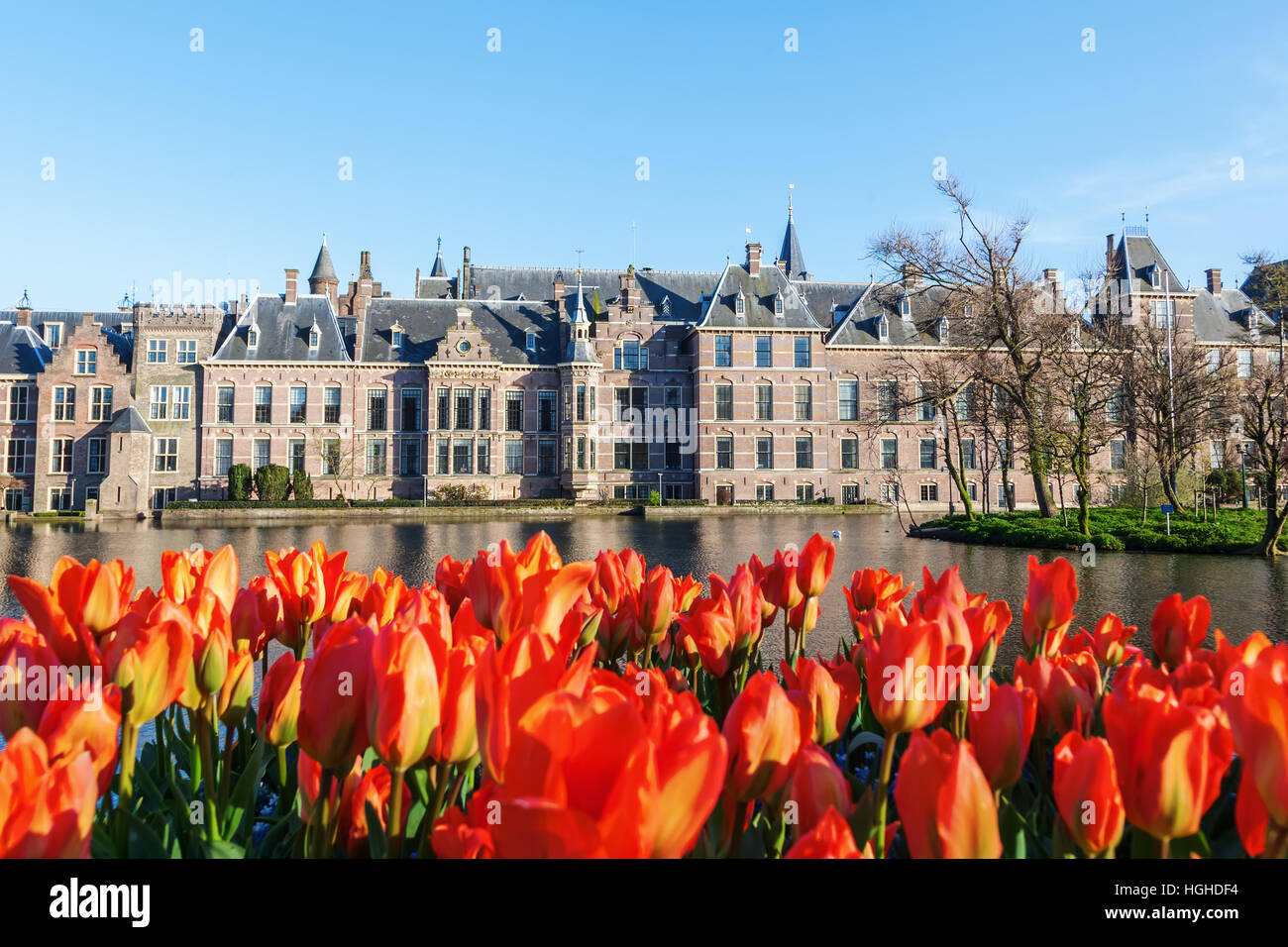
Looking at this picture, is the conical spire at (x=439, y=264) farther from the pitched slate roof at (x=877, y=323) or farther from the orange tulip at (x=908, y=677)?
the orange tulip at (x=908, y=677)

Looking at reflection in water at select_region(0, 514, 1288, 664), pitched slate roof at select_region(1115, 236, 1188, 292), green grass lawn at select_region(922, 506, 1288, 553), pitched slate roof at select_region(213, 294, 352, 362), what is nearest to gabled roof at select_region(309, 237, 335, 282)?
pitched slate roof at select_region(213, 294, 352, 362)

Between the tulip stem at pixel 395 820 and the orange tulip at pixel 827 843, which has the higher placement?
the orange tulip at pixel 827 843

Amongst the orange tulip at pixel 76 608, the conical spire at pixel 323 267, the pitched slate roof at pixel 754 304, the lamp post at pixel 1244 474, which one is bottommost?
the orange tulip at pixel 76 608

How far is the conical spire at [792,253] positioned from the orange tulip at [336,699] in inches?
1912

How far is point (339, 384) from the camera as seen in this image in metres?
37.7

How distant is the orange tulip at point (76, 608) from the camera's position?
5.11 feet

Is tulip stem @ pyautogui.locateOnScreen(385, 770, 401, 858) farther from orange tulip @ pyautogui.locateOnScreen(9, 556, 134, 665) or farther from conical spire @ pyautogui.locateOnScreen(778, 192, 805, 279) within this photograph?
conical spire @ pyautogui.locateOnScreen(778, 192, 805, 279)

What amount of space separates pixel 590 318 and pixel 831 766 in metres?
40.2

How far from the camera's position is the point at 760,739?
40.4 inches

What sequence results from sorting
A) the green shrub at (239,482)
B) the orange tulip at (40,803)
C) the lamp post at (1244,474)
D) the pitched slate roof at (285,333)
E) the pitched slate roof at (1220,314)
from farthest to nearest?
1. the pitched slate roof at (1220,314)
2. the pitched slate roof at (285,333)
3. the green shrub at (239,482)
4. the lamp post at (1244,474)
5. the orange tulip at (40,803)

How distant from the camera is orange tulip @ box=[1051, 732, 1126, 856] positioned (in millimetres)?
919

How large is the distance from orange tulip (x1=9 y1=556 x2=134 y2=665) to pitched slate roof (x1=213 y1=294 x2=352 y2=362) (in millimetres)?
38502

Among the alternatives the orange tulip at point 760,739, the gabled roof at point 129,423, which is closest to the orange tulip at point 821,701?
the orange tulip at point 760,739

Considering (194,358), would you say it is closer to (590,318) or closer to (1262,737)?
(590,318)
